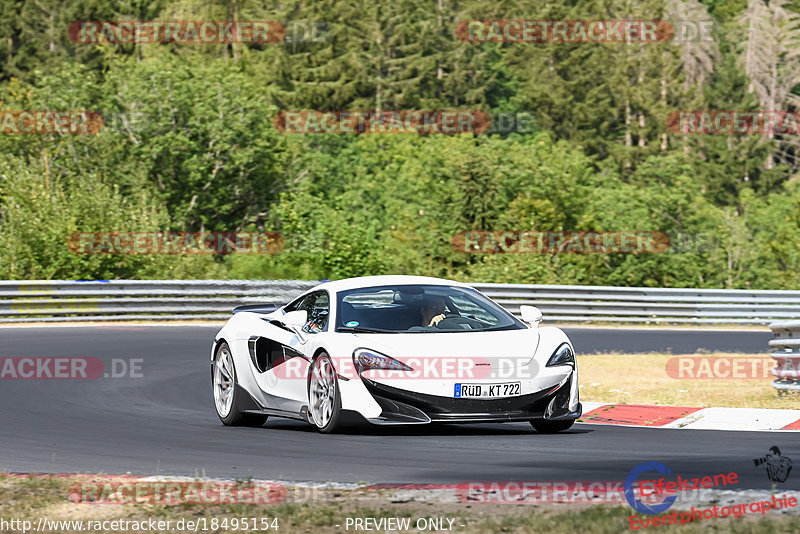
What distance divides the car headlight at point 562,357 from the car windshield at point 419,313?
536 mm

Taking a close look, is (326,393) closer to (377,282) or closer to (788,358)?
(377,282)

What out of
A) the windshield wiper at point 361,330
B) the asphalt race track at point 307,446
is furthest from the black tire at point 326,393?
the windshield wiper at point 361,330

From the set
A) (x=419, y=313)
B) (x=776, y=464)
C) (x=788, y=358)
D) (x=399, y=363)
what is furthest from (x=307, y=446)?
(x=788, y=358)

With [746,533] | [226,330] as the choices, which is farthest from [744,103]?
[746,533]

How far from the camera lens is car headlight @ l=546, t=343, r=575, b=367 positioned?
10.7 metres

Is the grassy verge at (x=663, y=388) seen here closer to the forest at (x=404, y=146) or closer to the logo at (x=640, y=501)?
the logo at (x=640, y=501)

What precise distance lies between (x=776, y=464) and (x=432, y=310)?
3.87 metres

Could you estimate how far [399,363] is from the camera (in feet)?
34.0

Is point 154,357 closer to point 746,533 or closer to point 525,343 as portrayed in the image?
point 525,343

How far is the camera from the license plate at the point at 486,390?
33.8 feet

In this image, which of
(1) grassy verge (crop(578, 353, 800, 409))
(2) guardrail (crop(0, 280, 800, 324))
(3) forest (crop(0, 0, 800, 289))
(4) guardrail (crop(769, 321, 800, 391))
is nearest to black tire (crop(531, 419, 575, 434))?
(1) grassy verge (crop(578, 353, 800, 409))

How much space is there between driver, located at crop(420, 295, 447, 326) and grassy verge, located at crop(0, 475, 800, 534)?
3893mm

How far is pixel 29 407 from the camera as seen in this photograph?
13.3 metres

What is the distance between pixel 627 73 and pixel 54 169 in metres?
36.1
